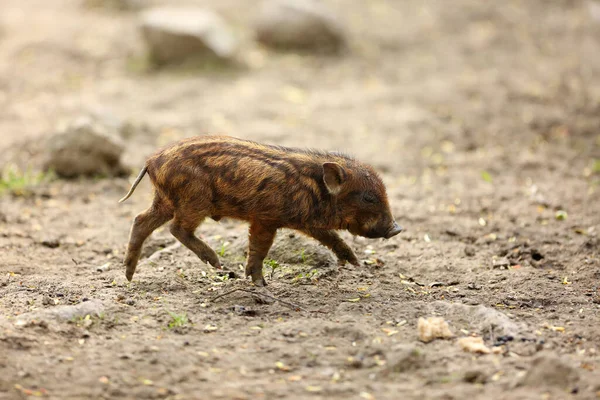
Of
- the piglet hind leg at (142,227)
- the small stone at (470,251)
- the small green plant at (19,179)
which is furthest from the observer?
the small green plant at (19,179)

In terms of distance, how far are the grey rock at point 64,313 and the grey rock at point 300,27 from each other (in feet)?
35.9

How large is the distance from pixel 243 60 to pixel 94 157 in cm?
→ 593

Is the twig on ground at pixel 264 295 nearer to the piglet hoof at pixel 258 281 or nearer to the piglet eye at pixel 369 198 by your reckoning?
the piglet hoof at pixel 258 281

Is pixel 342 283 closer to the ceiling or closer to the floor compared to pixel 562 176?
closer to the floor

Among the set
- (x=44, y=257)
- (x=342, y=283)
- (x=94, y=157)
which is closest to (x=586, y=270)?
(x=342, y=283)

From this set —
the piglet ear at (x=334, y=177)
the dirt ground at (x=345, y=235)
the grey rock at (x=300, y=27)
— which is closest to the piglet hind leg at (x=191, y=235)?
the dirt ground at (x=345, y=235)

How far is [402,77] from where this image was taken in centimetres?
1520

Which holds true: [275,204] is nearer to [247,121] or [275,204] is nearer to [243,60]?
[247,121]

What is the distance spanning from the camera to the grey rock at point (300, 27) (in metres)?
16.1

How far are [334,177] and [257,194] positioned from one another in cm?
69

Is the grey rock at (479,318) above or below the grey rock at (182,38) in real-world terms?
below

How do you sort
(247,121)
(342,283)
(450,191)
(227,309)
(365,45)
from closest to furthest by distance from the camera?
(227,309)
(342,283)
(450,191)
(247,121)
(365,45)

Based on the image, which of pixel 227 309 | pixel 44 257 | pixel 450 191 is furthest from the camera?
pixel 450 191

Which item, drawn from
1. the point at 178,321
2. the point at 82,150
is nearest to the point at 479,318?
the point at 178,321
